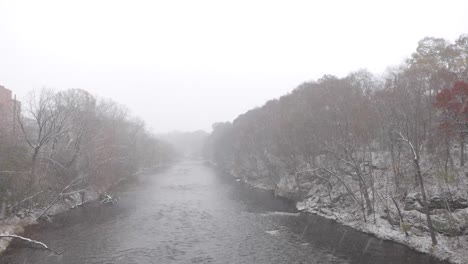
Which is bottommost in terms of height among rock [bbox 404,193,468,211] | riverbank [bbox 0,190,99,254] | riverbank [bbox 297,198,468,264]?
riverbank [bbox 297,198,468,264]

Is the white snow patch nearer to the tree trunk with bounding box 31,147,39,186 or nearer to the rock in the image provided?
the rock

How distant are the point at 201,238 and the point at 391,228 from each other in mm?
14984

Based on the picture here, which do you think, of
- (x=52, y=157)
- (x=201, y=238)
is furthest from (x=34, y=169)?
(x=201, y=238)

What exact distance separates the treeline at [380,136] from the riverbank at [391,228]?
0.69 meters

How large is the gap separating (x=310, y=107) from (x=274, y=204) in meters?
13.9

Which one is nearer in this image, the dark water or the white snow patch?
the dark water

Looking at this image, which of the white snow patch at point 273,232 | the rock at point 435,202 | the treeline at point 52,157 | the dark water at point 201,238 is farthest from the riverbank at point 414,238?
the treeline at point 52,157

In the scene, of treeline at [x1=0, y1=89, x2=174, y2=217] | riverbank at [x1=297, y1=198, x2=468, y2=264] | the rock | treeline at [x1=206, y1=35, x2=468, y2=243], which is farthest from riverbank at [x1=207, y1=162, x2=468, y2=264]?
treeline at [x1=0, y1=89, x2=174, y2=217]

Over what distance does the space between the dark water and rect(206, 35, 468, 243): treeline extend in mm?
4401

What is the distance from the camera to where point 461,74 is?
34469 millimetres

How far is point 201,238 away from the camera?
28.9 meters

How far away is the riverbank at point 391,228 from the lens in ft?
73.6

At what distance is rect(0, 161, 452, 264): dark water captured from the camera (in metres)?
23.8

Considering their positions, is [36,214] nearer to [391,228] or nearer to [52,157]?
[52,157]
